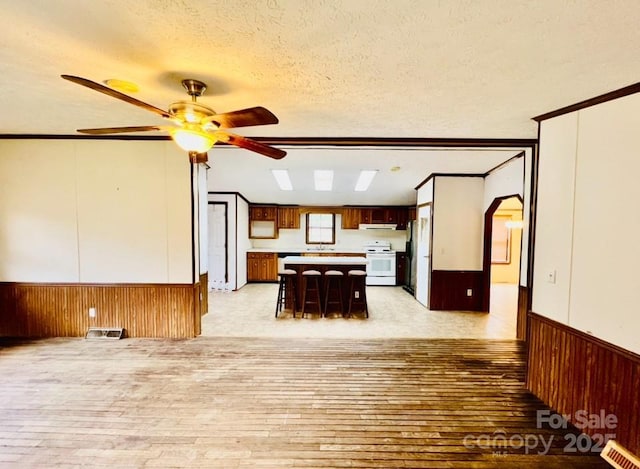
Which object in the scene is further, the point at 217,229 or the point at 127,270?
the point at 217,229

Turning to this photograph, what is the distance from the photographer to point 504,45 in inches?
60.6

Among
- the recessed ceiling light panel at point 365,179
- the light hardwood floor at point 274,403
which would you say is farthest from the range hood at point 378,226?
the light hardwood floor at point 274,403

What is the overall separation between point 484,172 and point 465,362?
10.9 ft

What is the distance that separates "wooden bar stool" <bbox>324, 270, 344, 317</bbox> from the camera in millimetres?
4813

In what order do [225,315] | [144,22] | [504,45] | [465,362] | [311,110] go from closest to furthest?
[144,22] < [504,45] < [311,110] < [465,362] < [225,315]

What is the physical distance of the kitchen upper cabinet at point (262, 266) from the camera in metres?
7.61

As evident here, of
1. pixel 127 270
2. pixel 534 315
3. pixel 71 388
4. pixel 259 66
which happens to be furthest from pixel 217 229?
pixel 534 315

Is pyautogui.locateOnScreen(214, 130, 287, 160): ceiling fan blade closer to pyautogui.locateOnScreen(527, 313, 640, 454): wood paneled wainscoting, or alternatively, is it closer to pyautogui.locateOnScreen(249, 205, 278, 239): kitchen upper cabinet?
pyautogui.locateOnScreen(527, 313, 640, 454): wood paneled wainscoting

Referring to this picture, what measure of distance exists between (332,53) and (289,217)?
20.7ft

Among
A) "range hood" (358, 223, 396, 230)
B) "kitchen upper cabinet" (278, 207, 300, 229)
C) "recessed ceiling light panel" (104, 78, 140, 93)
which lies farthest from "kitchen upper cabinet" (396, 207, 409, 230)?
"recessed ceiling light panel" (104, 78, 140, 93)

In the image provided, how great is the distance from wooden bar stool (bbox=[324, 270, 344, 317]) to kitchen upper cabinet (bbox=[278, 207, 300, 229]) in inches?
124

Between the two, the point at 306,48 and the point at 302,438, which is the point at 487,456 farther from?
the point at 306,48

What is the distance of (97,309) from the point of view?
367cm

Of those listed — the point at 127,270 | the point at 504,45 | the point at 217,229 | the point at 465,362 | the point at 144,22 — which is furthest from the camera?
the point at 217,229
